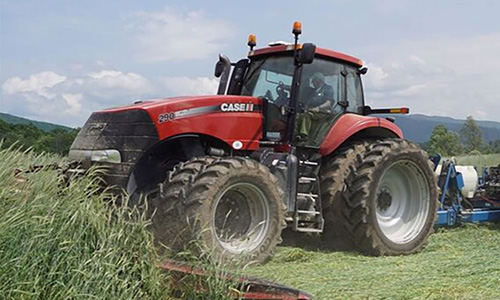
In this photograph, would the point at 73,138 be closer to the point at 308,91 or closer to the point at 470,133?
the point at 308,91

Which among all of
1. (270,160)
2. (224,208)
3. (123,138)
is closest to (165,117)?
(123,138)

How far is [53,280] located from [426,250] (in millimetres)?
5040

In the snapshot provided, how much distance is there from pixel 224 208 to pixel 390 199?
7.79ft

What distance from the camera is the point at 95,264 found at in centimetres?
379

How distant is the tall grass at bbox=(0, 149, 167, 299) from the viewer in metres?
3.60

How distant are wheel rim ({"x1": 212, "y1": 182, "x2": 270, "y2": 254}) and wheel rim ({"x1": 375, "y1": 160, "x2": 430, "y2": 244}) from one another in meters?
1.83

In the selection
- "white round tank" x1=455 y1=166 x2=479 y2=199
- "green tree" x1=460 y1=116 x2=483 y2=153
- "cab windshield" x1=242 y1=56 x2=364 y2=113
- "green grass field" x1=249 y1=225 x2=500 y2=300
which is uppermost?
"green tree" x1=460 y1=116 x2=483 y2=153

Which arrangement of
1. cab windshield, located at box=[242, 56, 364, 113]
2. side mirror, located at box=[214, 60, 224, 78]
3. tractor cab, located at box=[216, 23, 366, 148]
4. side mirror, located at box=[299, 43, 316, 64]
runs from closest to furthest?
side mirror, located at box=[299, 43, 316, 64] → tractor cab, located at box=[216, 23, 366, 148] → cab windshield, located at box=[242, 56, 364, 113] → side mirror, located at box=[214, 60, 224, 78]

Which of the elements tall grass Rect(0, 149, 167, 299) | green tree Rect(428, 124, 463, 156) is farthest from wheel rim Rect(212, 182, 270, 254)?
green tree Rect(428, 124, 463, 156)

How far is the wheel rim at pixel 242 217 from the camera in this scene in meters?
6.11

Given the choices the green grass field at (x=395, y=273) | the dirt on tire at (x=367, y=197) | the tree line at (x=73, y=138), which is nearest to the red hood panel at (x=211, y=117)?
the dirt on tire at (x=367, y=197)

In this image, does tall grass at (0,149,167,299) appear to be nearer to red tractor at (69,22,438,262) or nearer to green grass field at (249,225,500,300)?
red tractor at (69,22,438,262)

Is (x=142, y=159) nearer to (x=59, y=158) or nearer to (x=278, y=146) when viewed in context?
(x=59, y=158)

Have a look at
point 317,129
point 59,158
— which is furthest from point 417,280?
point 59,158
